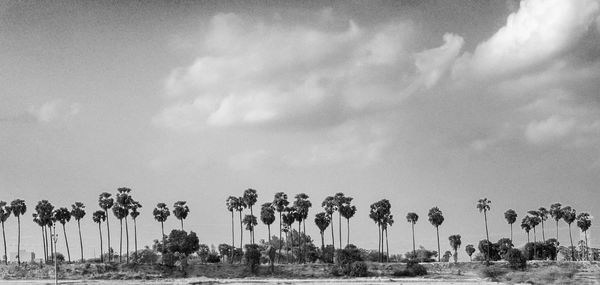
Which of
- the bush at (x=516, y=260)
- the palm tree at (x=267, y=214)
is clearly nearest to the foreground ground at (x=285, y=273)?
the bush at (x=516, y=260)

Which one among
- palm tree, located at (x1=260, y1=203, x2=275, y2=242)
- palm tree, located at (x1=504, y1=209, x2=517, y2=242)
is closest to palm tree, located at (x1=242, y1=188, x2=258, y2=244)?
palm tree, located at (x1=260, y1=203, x2=275, y2=242)

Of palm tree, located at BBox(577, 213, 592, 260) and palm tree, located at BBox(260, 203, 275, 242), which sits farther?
palm tree, located at BBox(577, 213, 592, 260)

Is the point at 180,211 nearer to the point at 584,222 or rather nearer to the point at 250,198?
the point at 250,198

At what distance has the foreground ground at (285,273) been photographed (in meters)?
129

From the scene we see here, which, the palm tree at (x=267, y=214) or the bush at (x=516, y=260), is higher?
the palm tree at (x=267, y=214)

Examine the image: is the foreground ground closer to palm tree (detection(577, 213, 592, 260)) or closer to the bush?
the bush

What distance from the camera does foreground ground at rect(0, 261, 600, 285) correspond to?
423 ft

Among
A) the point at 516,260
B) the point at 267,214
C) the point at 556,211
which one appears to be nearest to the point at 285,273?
the point at 267,214

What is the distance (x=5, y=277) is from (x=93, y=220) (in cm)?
3103

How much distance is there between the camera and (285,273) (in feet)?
455

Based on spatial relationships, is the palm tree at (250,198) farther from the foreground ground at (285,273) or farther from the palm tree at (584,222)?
the palm tree at (584,222)

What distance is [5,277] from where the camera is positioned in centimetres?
13562

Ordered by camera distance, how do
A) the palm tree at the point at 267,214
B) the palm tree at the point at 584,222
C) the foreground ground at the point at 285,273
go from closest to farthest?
the foreground ground at the point at 285,273 → the palm tree at the point at 267,214 → the palm tree at the point at 584,222

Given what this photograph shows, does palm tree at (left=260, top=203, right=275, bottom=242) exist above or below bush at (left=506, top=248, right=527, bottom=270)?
above
